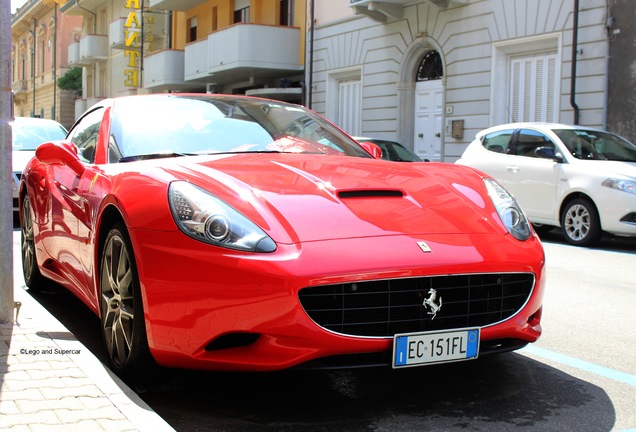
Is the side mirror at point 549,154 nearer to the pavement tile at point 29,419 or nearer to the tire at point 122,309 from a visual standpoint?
the tire at point 122,309

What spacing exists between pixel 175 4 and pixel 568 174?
24.3 metres

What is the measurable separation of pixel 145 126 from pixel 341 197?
1.45 metres

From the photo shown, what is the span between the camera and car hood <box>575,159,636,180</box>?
10.5 m

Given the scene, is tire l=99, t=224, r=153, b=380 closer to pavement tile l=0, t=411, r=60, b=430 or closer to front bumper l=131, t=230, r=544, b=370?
front bumper l=131, t=230, r=544, b=370

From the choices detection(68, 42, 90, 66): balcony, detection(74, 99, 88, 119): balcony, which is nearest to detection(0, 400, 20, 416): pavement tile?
detection(74, 99, 88, 119): balcony

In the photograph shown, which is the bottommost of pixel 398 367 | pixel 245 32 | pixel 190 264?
pixel 398 367

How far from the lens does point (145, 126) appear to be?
457cm

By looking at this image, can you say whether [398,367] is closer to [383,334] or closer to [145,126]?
[383,334]

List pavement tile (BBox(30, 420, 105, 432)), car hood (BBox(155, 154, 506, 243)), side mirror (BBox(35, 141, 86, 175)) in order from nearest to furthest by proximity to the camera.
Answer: pavement tile (BBox(30, 420, 105, 432)) → car hood (BBox(155, 154, 506, 243)) → side mirror (BBox(35, 141, 86, 175))

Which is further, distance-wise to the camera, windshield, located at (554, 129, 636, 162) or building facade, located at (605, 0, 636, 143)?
building facade, located at (605, 0, 636, 143)

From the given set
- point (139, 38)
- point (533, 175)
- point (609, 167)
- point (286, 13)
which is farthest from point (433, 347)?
point (139, 38)

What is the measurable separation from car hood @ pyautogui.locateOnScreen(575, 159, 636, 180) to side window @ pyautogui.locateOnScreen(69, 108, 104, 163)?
23.5ft

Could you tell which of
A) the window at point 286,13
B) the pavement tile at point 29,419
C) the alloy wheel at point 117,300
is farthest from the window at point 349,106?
the pavement tile at point 29,419

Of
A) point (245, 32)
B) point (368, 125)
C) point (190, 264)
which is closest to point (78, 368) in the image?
point (190, 264)
